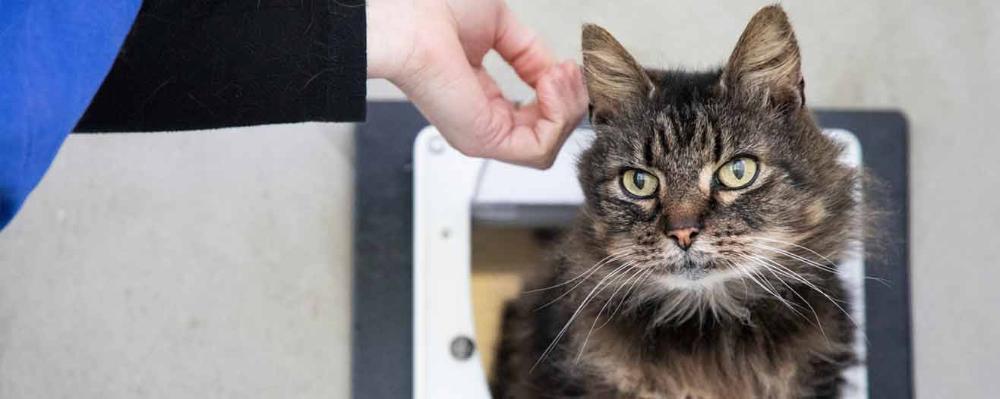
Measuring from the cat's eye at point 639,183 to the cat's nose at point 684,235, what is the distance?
0.09m

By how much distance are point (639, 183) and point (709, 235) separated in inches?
5.6

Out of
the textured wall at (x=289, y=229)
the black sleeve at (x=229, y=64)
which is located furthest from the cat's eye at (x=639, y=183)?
the textured wall at (x=289, y=229)

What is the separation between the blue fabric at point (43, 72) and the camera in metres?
1.02

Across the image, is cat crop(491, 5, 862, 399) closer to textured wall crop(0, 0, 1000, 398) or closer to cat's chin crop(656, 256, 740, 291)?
cat's chin crop(656, 256, 740, 291)

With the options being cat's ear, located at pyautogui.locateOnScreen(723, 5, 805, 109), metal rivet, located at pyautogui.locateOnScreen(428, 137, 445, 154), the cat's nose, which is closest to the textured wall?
metal rivet, located at pyautogui.locateOnScreen(428, 137, 445, 154)

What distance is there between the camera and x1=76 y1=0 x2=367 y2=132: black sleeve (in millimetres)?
1251

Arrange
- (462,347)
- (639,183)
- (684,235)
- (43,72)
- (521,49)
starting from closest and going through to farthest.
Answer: (43,72) < (684,235) < (639,183) < (521,49) < (462,347)

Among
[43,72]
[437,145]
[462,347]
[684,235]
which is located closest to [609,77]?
[684,235]

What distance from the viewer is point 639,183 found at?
1341 millimetres

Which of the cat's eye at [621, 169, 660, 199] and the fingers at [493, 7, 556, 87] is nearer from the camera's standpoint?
the cat's eye at [621, 169, 660, 199]

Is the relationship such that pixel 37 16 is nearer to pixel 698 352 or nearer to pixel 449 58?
pixel 449 58

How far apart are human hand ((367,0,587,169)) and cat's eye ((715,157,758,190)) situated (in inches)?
10.9

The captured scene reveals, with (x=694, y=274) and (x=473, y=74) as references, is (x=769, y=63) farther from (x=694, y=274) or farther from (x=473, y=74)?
(x=473, y=74)

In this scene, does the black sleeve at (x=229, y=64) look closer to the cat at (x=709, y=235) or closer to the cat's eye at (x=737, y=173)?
the cat at (x=709, y=235)
